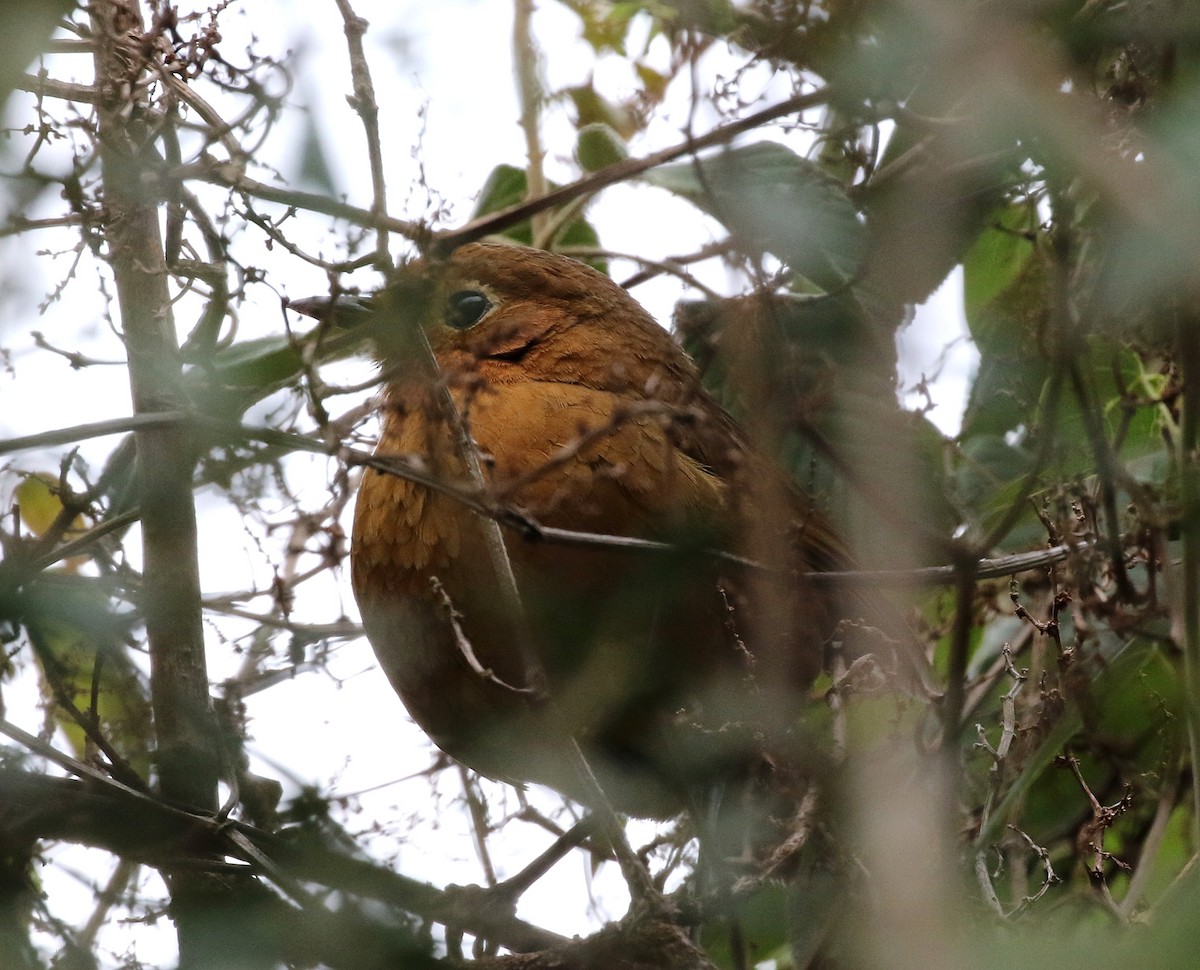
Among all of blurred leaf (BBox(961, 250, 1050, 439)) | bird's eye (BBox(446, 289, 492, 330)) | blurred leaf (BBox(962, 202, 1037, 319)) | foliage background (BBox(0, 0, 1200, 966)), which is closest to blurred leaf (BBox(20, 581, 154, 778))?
foliage background (BBox(0, 0, 1200, 966))

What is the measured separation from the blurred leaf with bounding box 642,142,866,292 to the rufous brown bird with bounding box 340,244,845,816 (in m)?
0.30

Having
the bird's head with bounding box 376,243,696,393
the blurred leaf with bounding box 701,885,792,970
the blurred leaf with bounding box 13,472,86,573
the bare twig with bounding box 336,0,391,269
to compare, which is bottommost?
the blurred leaf with bounding box 701,885,792,970

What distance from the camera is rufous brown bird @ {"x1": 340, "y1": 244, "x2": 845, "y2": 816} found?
2.33 m

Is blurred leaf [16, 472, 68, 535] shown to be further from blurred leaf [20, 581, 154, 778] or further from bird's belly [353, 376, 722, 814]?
blurred leaf [20, 581, 154, 778]

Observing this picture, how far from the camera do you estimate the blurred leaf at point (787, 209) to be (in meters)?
2.42

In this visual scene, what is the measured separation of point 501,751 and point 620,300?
1.49m

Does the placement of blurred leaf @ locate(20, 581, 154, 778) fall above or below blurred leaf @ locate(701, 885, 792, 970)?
above

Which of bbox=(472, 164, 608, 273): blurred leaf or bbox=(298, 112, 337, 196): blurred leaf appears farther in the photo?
bbox=(472, 164, 608, 273): blurred leaf

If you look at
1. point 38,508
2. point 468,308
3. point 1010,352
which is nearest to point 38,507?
point 38,508

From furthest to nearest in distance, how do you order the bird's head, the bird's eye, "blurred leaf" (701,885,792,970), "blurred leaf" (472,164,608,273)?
1. "blurred leaf" (472,164,608,273)
2. the bird's eye
3. the bird's head
4. "blurred leaf" (701,885,792,970)

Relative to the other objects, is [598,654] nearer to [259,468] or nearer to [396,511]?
[259,468]

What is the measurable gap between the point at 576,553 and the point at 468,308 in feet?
4.60

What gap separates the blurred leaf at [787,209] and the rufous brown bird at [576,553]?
304 mm

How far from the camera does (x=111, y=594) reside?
229 cm
